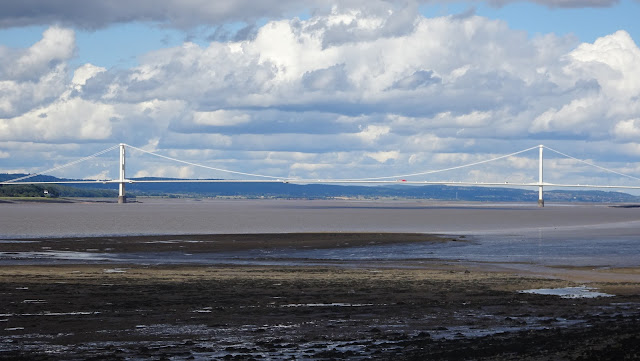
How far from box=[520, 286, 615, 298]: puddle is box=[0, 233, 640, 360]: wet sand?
0.41m

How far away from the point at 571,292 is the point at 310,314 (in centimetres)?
662

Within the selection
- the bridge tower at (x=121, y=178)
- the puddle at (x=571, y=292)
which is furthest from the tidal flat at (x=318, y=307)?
the bridge tower at (x=121, y=178)

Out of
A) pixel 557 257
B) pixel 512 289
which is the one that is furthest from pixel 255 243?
pixel 512 289

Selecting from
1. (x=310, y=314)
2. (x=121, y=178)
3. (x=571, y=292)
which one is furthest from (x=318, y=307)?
(x=121, y=178)

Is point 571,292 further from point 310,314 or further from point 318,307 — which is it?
point 310,314

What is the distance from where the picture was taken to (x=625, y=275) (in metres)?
25.1

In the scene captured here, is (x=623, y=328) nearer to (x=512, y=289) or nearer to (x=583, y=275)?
(x=512, y=289)

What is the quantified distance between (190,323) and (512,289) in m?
8.35

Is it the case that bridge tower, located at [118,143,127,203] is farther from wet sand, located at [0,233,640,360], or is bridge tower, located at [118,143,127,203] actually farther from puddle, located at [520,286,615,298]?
puddle, located at [520,286,615,298]

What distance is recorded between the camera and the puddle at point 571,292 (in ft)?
62.5

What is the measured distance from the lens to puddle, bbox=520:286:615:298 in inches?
749

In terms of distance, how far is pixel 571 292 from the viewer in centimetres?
1975

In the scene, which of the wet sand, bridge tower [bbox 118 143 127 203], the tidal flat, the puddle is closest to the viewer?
the wet sand

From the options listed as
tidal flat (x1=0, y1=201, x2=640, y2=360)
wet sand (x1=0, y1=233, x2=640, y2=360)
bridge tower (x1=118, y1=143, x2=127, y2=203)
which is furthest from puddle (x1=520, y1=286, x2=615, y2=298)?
bridge tower (x1=118, y1=143, x2=127, y2=203)
